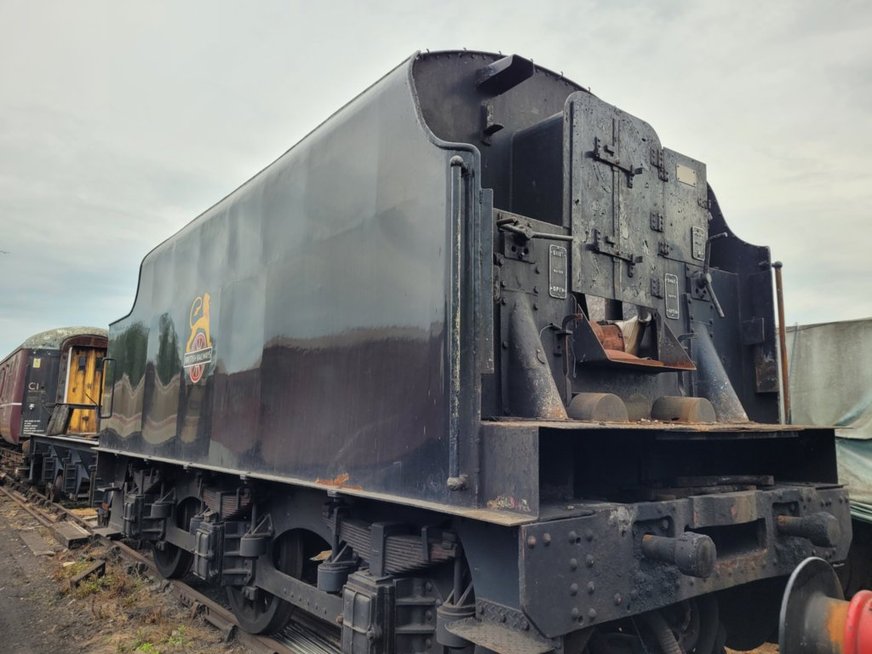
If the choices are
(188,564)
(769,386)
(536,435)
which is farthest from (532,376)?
(188,564)

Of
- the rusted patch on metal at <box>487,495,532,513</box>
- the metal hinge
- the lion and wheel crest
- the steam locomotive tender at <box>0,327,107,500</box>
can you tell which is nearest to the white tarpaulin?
the metal hinge

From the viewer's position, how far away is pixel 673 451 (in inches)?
150

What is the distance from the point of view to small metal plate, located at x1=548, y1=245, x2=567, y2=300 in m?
3.66

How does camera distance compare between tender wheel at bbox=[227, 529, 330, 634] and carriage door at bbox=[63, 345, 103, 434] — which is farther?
carriage door at bbox=[63, 345, 103, 434]

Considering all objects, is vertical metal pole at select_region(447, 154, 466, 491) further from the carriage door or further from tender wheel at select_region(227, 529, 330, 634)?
the carriage door

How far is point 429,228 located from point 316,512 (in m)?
2.08

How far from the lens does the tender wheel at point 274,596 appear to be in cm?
495

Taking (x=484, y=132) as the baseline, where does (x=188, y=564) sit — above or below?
below

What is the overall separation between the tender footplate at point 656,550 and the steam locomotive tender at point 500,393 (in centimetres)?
1

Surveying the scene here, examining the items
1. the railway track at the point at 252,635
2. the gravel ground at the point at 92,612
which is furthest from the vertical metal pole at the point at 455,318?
the gravel ground at the point at 92,612

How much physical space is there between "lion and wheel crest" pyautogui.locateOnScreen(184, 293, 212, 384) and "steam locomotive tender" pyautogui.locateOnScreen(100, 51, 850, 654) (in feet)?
1.17

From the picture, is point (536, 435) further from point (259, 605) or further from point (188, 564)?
point (188, 564)

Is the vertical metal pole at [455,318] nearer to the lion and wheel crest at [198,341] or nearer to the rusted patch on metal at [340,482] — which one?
the rusted patch on metal at [340,482]

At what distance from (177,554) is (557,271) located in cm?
549
